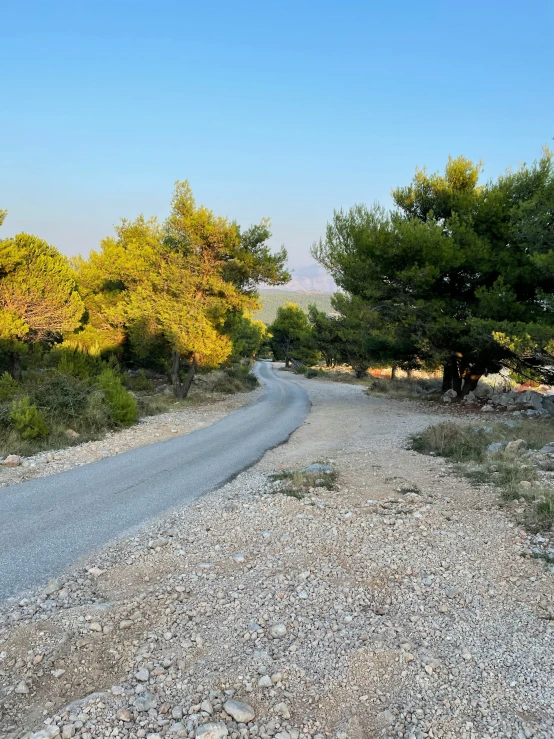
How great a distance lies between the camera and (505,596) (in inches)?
161

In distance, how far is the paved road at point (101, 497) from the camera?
4973 millimetres

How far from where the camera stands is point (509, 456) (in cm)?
888

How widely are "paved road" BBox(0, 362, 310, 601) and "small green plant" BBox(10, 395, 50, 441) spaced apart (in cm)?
253

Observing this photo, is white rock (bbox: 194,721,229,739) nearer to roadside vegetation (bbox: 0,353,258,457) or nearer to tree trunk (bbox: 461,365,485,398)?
roadside vegetation (bbox: 0,353,258,457)

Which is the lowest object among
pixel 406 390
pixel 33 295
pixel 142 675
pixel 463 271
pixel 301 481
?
pixel 406 390

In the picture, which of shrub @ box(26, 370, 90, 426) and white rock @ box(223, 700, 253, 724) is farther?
shrub @ box(26, 370, 90, 426)

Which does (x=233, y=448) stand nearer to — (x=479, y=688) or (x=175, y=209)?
(x=479, y=688)

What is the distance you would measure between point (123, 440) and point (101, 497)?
475cm

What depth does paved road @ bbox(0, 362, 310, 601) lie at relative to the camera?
196 inches

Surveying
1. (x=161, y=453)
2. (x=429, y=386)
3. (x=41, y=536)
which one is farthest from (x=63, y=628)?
(x=429, y=386)

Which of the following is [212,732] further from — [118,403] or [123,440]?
[118,403]

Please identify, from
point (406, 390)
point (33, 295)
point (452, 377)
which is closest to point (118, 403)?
point (33, 295)

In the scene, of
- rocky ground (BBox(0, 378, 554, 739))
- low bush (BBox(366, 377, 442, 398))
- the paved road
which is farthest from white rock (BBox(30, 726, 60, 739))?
low bush (BBox(366, 377, 442, 398))

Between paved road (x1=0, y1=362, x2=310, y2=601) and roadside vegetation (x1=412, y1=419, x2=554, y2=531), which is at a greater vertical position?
roadside vegetation (x1=412, y1=419, x2=554, y2=531)
